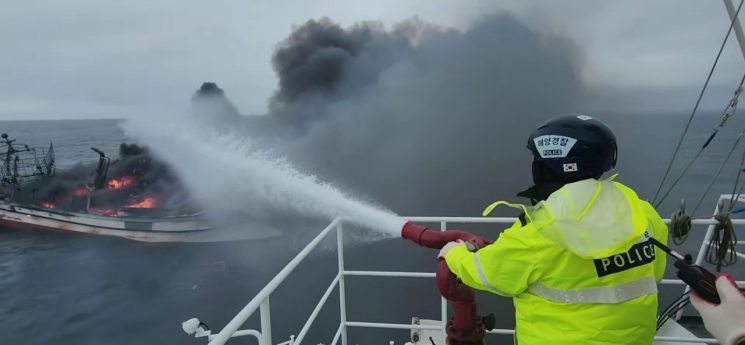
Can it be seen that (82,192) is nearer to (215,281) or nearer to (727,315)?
(215,281)

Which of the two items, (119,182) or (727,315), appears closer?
(727,315)

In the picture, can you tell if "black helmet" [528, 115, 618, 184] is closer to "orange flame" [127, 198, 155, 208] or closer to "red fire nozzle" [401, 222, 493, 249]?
"red fire nozzle" [401, 222, 493, 249]

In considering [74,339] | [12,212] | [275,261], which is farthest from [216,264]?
[12,212]

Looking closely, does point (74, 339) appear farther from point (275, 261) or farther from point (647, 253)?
point (647, 253)

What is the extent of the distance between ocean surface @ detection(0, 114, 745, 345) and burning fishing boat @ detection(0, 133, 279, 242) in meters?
0.90

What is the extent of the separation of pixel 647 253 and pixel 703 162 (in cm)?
2718

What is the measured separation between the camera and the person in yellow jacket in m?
0.72

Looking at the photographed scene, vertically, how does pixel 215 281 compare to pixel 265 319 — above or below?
below

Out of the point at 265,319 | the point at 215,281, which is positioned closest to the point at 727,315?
the point at 265,319

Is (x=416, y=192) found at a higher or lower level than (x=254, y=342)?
higher

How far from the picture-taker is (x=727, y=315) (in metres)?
0.76

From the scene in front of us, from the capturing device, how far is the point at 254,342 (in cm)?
1695

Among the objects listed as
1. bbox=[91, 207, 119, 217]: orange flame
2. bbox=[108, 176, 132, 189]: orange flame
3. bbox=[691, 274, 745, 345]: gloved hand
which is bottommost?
bbox=[91, 207, 119, 217]: orange flame

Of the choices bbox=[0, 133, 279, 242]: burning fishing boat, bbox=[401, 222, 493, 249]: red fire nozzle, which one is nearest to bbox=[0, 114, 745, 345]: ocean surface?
bbox=[0, 133, 279, 242]: burning fishing boat
